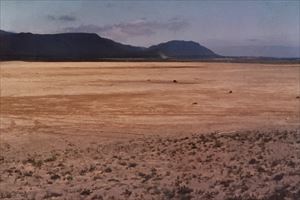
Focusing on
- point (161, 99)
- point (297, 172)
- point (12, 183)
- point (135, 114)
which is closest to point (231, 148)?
point (297, 172)

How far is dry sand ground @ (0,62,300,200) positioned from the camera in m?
8.95

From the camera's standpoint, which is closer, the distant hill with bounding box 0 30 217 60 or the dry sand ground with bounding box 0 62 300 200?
the dry sand ground with bounding box 0 62 300 200

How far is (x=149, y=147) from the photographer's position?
13023mm

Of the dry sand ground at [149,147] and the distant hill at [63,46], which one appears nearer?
the dry sand ground at [149,147]

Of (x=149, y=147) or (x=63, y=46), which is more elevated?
(x=63, y=46)

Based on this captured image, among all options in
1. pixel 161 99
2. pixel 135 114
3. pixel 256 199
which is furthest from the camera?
pixel 161 99

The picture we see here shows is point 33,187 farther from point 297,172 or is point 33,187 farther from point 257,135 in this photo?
point 257,135

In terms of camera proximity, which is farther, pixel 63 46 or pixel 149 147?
pixel 63 46

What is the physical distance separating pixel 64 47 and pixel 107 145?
489 ft

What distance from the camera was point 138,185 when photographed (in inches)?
362

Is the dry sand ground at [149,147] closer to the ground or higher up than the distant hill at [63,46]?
closer to the ground

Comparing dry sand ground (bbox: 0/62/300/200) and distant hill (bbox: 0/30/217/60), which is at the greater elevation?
distant hill (bbox: 0/30/217/60)

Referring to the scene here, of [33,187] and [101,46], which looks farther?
[101,46]

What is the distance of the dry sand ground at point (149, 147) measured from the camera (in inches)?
352
